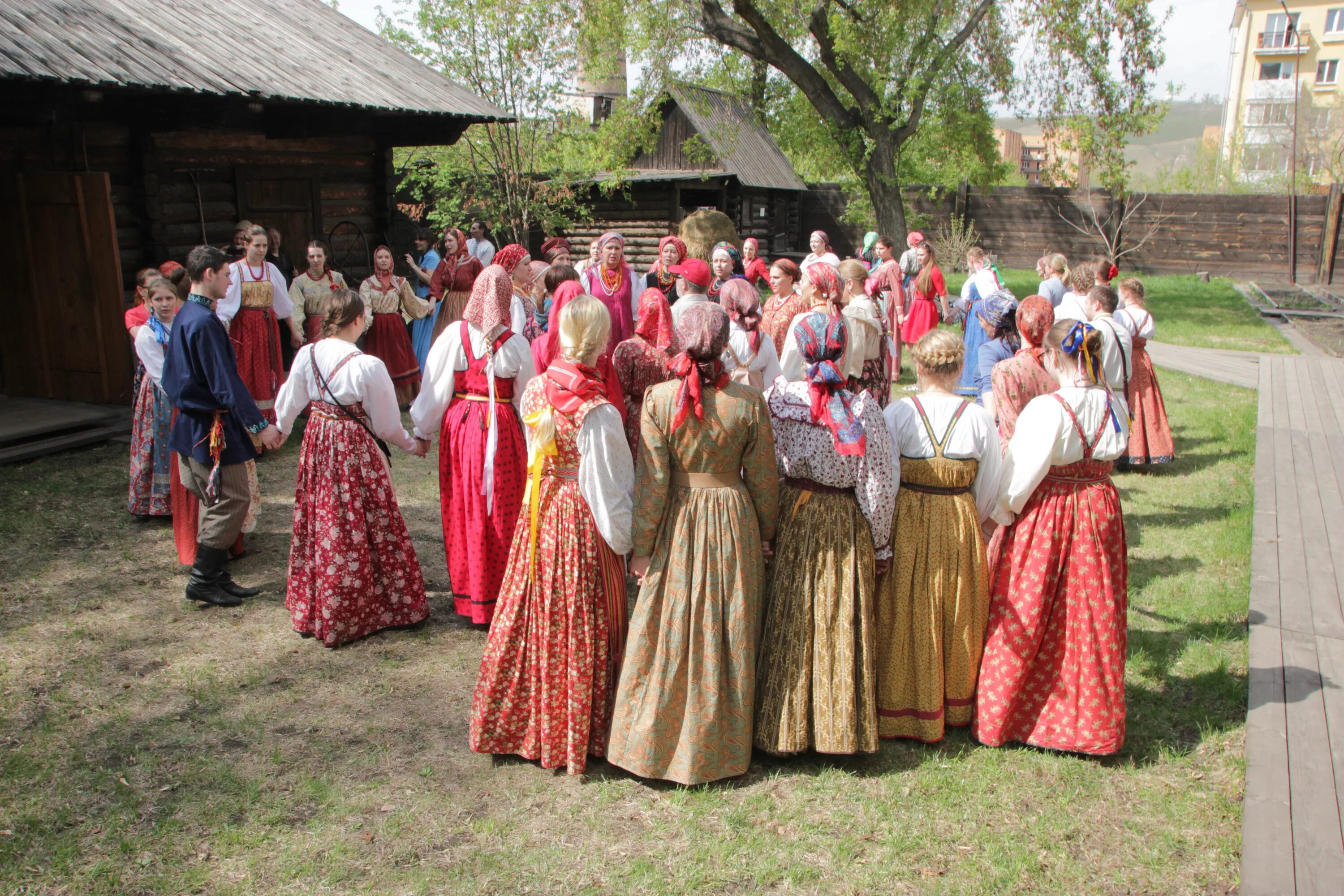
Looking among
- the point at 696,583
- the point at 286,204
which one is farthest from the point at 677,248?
the point at 286,204

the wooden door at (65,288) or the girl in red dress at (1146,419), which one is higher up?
the wooden door at (65,288)

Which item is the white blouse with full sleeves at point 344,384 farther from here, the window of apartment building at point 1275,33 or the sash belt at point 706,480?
the window of apartment building at point 1275,33

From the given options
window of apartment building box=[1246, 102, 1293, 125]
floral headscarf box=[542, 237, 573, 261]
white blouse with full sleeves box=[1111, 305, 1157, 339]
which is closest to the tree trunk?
white blouse with full sleeves box=[1111, 305, 1157, 339]

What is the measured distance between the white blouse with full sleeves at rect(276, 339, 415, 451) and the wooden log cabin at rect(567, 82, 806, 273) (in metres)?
14.3

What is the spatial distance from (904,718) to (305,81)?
8077 mm

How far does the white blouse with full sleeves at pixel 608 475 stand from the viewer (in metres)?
3.19

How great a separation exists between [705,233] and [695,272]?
1803mm

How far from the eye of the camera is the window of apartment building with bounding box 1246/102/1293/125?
5525cm

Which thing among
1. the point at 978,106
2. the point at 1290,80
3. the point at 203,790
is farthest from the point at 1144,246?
the point at 1290,80

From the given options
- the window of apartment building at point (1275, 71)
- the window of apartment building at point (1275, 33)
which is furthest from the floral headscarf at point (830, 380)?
the window of apartment building at point (1275, 71)

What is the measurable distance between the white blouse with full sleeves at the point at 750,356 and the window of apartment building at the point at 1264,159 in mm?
47797

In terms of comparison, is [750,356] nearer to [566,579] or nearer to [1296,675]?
[566,579]

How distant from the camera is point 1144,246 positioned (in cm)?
2336

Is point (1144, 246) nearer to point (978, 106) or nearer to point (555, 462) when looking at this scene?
point (978, 106)
